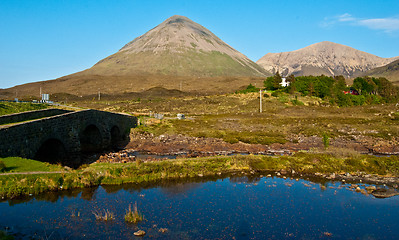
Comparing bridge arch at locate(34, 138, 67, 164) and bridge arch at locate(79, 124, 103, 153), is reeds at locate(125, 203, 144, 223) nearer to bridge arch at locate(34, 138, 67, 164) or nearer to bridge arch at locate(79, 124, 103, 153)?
bridge arch at locate(34, 138, 67, 164)

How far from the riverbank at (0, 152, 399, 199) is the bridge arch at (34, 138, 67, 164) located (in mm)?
3612

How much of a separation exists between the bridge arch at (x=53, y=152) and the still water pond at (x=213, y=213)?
29.5 ft

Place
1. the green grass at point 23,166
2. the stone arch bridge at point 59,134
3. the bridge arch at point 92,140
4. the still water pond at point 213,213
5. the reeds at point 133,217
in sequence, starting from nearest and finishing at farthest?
the still water pond at point 213,213, the reeds at point 133,217, the green grass at point 23,166, the stone arch bridge at point 59,134, the bridge arch at point 92,140

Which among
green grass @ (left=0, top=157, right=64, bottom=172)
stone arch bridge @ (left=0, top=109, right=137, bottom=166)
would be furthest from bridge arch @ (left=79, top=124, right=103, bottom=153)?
green grass @ (left=0, top=157, right=64, bottom=172)

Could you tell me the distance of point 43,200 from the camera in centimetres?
1947

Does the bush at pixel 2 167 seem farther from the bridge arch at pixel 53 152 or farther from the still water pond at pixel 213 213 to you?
the bridge arch at pixel 53 152

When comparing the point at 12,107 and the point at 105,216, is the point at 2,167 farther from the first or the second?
the point at 12,107

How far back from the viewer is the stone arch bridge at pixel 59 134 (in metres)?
21.4

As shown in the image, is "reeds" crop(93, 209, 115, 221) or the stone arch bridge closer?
"reeds" crop(93, 209, 115, 221)

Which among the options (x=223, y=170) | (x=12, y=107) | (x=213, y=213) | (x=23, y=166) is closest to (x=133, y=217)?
(x=213, y=213)

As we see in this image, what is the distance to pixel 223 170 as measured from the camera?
2766 centimetres

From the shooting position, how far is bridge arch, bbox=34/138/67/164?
94.5ft

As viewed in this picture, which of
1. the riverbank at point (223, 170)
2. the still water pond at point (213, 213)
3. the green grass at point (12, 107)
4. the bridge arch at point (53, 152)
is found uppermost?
the green grass at point (12, 107)

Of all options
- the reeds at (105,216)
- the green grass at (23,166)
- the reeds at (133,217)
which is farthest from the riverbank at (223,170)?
the reeds at (133,217)
